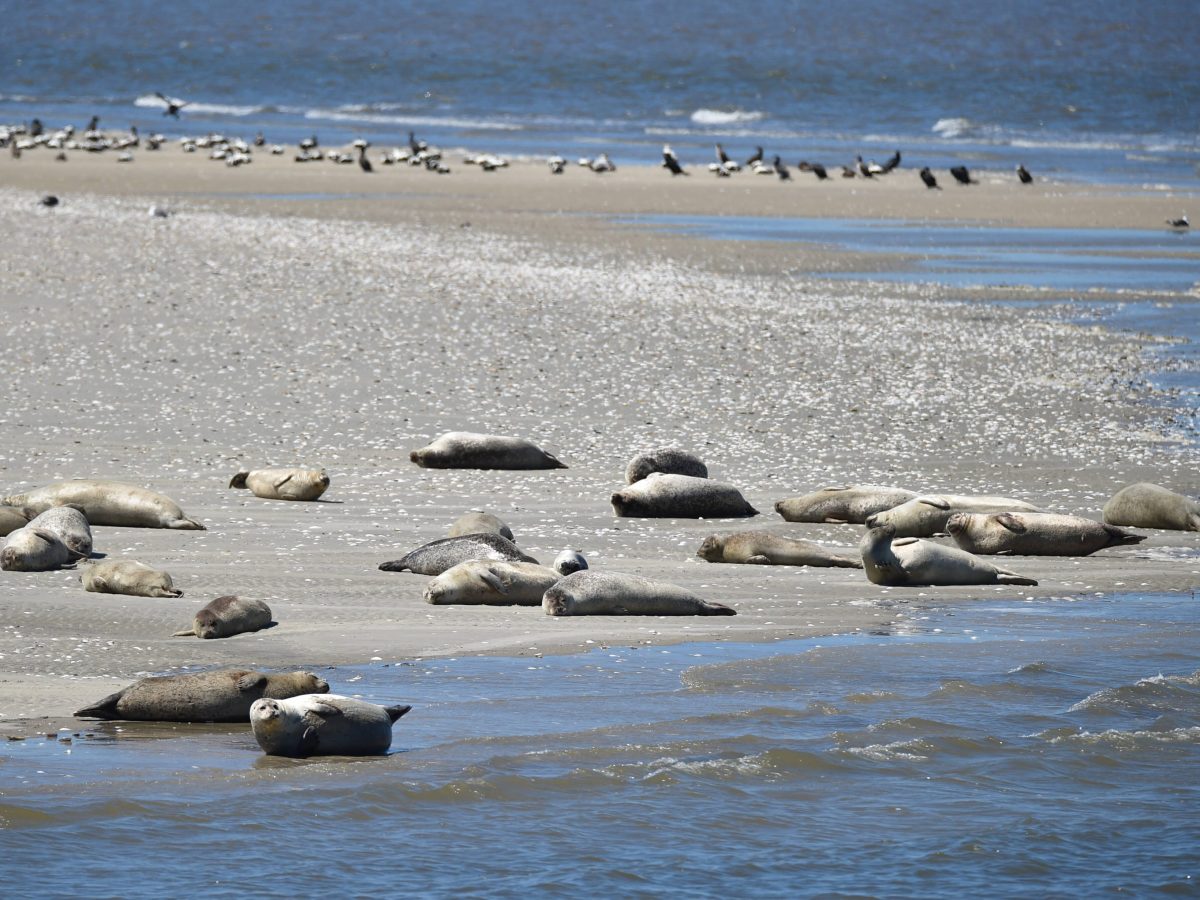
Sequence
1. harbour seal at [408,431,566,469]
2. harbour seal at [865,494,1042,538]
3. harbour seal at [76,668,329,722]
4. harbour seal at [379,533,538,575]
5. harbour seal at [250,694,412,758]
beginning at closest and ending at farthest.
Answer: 1. harbour seal at [250,694,412,758]
2. harbour seal at [76,668,329,722]
3. harbour seal at [379,533,538,575]
4. harbour seal at [865,494,1042,538]
5. harbour seal at [408,431,566,469]

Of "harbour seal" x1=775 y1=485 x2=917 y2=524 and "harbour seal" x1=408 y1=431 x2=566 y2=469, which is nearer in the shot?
"harbour seal" x1=775 y1=485 x2=917 y2=524

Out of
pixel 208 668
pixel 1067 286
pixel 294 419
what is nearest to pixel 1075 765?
pixel 208 668

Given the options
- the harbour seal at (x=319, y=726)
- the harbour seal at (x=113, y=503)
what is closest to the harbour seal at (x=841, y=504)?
the harbour seal at (x=113, y=503)

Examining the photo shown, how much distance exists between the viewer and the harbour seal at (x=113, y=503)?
6.84 meters

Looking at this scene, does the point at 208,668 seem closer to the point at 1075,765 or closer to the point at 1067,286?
the point at 1075,765

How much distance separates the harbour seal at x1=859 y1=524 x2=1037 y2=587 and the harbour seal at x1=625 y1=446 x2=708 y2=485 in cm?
140

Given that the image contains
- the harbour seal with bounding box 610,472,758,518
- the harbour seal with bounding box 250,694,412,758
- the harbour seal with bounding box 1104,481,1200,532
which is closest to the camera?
the harbour seal with bounding box 250,694,412,758

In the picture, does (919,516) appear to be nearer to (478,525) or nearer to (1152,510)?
(1152,510)

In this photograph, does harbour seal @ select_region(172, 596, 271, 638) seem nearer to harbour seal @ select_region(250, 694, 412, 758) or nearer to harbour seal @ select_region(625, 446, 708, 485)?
harbour seal @ select_region(250, 694, 412, 758)

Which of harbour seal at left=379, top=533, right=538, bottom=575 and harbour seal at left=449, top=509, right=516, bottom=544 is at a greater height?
harbour seal at left=449, top=509, right=516, bottom=544

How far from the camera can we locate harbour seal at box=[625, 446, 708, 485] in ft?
25.2

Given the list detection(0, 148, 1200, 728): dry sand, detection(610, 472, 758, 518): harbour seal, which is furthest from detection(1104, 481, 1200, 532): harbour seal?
detection(610, 472, 758, 518): harbour seal

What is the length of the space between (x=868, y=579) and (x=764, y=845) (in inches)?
100

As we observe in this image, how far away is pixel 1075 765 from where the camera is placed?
4.58 meters
